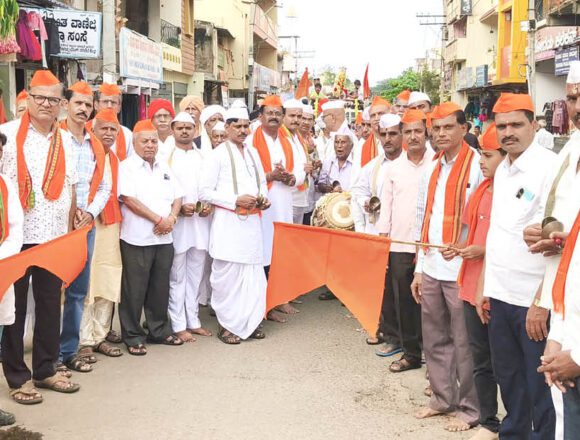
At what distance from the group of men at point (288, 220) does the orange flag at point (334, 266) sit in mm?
305

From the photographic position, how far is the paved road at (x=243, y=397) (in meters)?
4.99

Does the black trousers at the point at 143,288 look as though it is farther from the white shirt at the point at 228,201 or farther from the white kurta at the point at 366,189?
the white kurta at the point at 366,189

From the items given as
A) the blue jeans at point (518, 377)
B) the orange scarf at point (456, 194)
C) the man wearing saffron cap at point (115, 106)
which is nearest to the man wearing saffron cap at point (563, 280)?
the blue jeans at point (518, 377)

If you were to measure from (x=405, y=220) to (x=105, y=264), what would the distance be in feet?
8.80

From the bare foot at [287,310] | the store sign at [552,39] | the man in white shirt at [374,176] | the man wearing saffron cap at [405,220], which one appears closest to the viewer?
the man wearing saffron cap at [405,220]

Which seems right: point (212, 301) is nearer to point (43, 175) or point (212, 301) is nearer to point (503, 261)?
point (43, 175)

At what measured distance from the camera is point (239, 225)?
7.33 meters

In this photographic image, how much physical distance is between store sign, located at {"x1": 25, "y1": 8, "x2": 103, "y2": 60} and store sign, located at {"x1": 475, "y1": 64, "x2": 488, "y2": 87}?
37.3m

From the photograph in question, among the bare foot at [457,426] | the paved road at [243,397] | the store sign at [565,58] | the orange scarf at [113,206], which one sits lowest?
the paved road at [243,397]

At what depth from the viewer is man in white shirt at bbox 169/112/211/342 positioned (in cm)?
734

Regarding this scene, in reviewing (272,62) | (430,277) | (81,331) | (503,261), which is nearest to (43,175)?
(81,331)

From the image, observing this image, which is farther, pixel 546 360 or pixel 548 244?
pixel 548 244

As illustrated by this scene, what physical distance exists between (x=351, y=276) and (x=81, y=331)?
8.29ft

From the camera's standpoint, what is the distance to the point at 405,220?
20.1 ft
